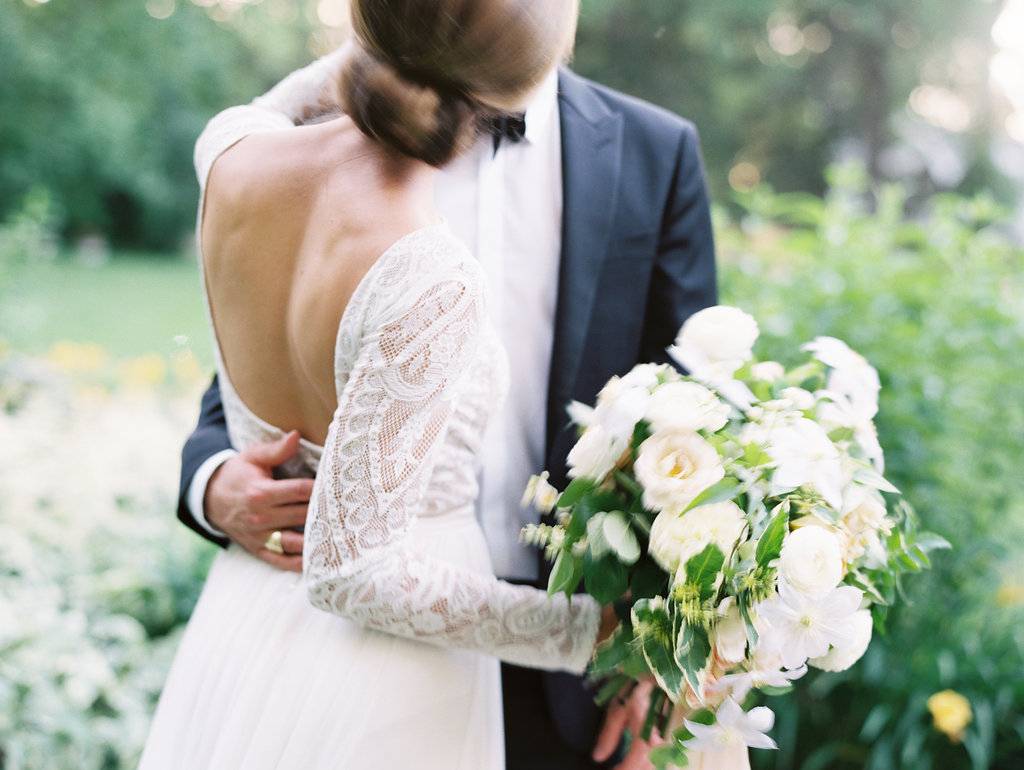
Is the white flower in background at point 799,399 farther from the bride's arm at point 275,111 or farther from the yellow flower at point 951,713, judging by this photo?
the yellow flower at point 951,713

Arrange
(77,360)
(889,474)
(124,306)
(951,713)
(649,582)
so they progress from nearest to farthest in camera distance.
Answer: (649,582), (951,713), (889,474), (77,360), (124,306)

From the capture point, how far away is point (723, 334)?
1090mm

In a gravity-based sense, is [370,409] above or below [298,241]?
below

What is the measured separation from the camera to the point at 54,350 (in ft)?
13.7

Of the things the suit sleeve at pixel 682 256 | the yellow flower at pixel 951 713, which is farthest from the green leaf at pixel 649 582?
the yellow flower at pixel 951 713

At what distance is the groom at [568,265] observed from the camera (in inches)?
57.6

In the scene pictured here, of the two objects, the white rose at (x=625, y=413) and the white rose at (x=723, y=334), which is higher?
the white rose at (x=723, y=334)

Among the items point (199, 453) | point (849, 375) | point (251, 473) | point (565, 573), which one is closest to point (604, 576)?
point (565, 573)

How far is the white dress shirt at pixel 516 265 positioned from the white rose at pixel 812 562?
69 cm

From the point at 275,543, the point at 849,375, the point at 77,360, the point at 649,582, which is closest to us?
the point at 649,582

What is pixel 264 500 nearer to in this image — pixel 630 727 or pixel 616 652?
pixel 616 652

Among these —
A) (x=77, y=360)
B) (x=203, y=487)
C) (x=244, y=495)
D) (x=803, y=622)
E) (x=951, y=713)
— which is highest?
(x=803, y=622)

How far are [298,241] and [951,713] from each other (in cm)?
220

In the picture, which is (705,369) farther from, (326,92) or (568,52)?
(326,92)
